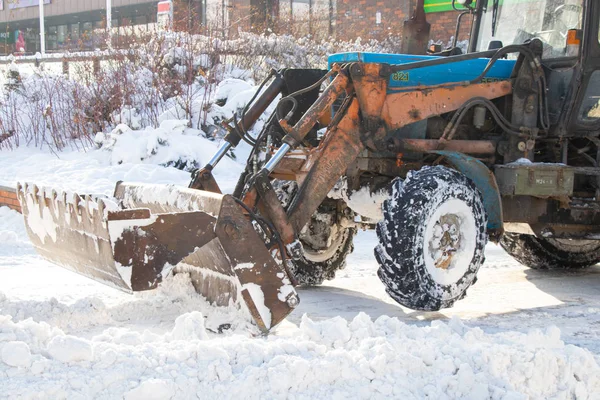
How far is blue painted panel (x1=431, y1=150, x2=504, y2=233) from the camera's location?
608cm

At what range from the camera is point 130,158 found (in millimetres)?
11008

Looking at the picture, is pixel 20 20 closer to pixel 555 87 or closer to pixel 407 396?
pixel 555 87

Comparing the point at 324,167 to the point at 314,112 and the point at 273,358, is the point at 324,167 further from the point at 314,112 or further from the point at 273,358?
the point at 273,358

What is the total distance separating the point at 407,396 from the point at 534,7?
430 cm

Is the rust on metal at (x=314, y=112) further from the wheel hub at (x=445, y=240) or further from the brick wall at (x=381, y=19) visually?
the brick wall at (x=381, y=19)

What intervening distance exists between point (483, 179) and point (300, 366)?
9.01 ft

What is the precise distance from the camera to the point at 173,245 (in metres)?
4.96

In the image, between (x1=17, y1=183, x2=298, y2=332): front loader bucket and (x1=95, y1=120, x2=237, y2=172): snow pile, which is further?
(x1=95, y1=120, x2=237, y2=172): snow pile

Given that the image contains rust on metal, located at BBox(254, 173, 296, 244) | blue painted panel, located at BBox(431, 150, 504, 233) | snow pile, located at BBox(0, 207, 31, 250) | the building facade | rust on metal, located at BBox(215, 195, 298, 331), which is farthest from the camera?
the building facade

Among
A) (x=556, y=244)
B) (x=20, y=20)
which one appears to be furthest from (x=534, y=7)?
(x=20, y=20)

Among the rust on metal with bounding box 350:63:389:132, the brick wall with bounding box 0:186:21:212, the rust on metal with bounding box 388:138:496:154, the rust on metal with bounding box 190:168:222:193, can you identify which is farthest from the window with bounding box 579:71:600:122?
the brick wall with bounding box 0:186:21:212

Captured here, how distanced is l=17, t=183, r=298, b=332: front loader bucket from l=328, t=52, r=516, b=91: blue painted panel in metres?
1.72

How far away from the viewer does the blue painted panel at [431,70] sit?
6.28 metres

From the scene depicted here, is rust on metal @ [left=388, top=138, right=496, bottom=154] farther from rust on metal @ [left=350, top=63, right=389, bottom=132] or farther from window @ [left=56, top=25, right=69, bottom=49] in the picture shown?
window @ [left=56, top=25, right=69, bottom=49]
